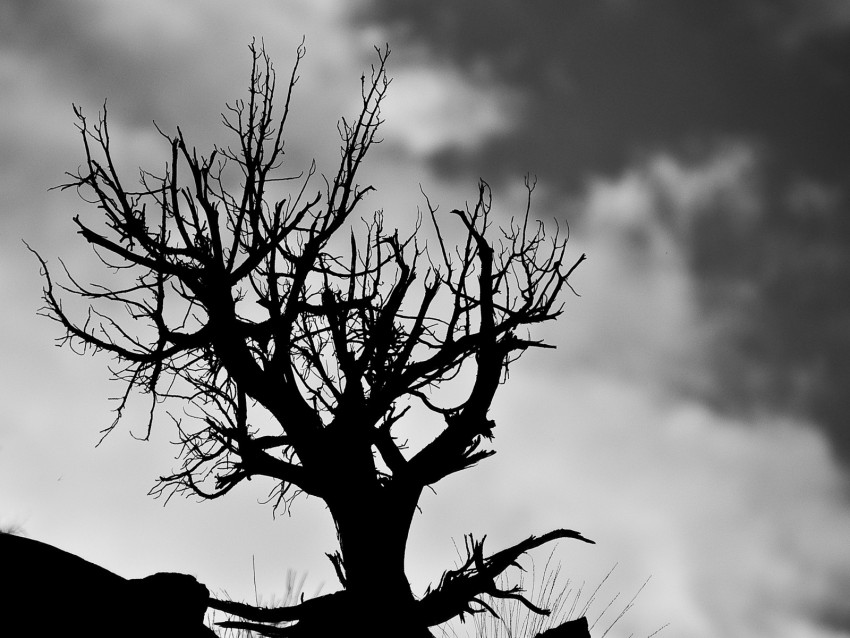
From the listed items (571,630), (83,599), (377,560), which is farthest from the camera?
(377,560)

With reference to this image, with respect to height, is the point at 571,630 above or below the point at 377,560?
below

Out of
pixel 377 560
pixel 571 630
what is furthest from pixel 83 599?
pixel 571 630

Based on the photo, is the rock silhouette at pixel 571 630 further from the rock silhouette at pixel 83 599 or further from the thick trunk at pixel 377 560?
the rock silhouette at pixel 83 599

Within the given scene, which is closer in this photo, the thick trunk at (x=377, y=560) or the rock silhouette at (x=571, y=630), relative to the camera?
the thick trunk at (x=377, y=560)

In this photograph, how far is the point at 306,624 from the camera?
6.45 m

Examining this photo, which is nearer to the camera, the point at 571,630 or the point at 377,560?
the point at 571,630

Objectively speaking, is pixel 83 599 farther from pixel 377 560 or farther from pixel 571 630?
pixel 571 630

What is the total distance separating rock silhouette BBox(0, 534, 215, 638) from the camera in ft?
17.2

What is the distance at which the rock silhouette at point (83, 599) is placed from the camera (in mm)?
5238

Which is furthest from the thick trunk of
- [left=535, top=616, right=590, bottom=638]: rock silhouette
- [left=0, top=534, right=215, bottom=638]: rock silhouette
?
[left=0, top=534, right=215, bottom=638]: rock silhouette

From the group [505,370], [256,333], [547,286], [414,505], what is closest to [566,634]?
[414,505]

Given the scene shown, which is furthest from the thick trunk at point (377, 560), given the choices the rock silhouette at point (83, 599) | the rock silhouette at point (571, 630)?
the rock silhouette at point (83, 599)

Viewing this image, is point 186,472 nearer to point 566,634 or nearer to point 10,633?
point 10,633

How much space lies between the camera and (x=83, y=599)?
18.1ft
